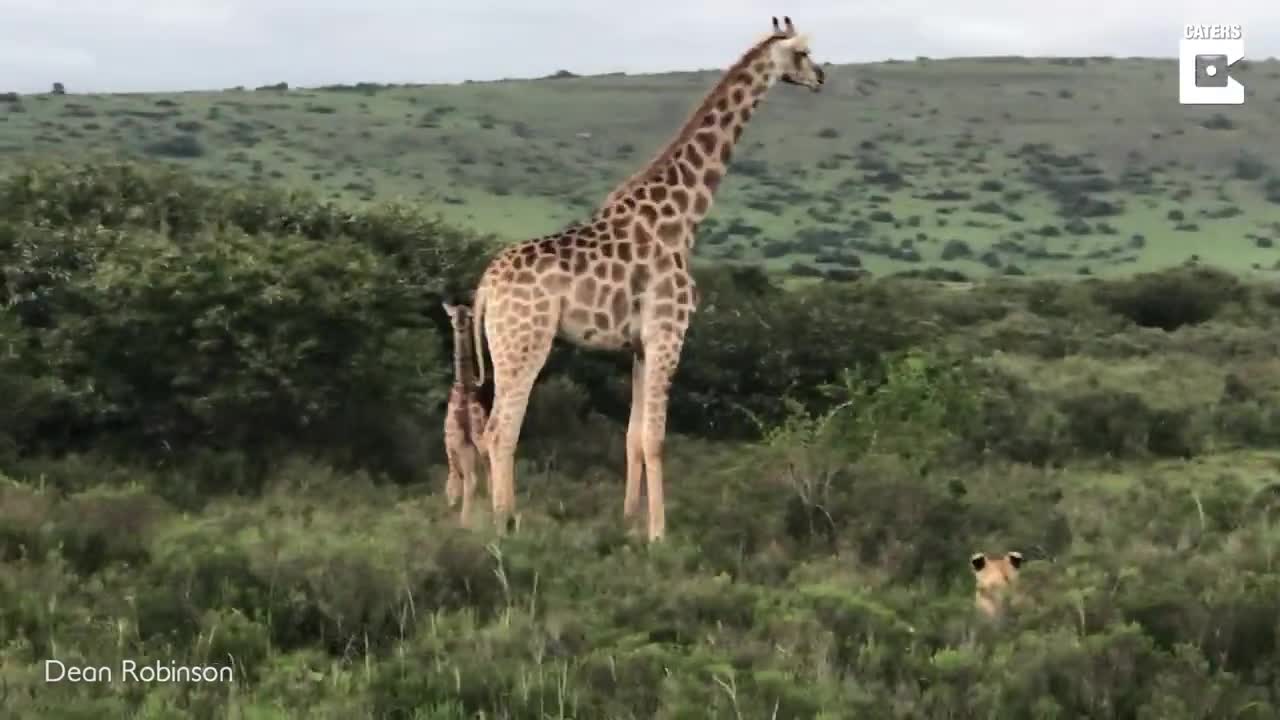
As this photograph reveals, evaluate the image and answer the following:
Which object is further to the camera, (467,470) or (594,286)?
(467,470)

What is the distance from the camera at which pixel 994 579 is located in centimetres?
724

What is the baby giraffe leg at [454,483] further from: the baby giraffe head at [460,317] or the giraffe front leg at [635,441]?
the giraffe front leg at [635,441]

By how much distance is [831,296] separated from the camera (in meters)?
18.5

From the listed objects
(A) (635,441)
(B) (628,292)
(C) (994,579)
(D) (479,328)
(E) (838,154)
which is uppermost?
(B) (628,292)

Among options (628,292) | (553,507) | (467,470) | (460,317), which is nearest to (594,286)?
(628,292)

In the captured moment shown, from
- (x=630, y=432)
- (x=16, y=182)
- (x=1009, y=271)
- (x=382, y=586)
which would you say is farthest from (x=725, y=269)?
(x=1009, y=271)

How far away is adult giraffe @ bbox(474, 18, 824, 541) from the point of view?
8914mm

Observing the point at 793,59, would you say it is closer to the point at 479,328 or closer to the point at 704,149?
the point at 704,149

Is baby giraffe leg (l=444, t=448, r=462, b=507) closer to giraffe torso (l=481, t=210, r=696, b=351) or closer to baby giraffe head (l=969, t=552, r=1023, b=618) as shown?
giraffe torso (l=481, t=210, r=696, b=351)

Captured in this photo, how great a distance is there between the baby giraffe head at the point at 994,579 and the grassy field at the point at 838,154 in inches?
1237

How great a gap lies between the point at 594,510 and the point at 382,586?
3.55 meters

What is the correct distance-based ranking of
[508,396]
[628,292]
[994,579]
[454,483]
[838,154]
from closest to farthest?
[994,579]
[508,396]
[628,292]
[454,483]
[838,154]

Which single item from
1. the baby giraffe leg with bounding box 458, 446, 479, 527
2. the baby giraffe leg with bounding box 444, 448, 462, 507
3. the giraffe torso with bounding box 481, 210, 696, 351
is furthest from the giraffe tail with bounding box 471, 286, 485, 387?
the baby giraffe leg with bounding box 444, 448, 462, 507

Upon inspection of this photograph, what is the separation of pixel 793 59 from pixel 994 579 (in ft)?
12.5
